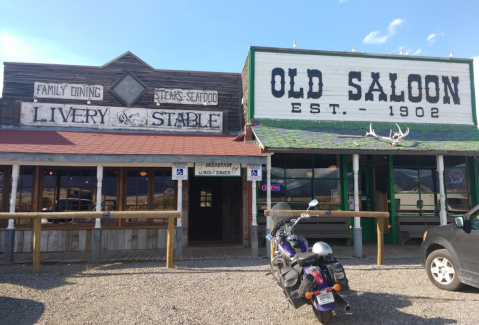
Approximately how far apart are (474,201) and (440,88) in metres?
3.73

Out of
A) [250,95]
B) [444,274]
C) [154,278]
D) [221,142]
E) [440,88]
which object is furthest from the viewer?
[440,88]

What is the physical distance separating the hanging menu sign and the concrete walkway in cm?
494

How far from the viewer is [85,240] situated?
912 centimetres

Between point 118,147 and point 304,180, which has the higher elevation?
point 118,147

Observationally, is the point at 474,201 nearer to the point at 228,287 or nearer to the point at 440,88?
the point at 440,88

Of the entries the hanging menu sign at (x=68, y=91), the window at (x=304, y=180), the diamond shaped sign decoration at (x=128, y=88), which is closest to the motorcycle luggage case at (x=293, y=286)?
the window at (x=304, y=180)

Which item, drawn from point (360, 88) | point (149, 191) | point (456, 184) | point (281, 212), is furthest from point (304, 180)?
point (281, 212)

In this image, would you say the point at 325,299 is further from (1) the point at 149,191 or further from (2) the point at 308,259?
(1) the point at 149,191

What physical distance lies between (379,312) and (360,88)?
806cm

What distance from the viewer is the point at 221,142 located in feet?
32.3

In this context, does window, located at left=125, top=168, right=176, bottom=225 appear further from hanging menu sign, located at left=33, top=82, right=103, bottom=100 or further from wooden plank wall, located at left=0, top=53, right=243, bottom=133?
hanging menu sign, located at left=33, top=82, right=103, bottom=100

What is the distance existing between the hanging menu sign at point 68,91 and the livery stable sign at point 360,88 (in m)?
5.14

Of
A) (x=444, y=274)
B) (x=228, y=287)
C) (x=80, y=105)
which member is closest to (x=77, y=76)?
(x=80, y=105)

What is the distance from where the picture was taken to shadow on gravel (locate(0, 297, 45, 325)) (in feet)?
13.8
